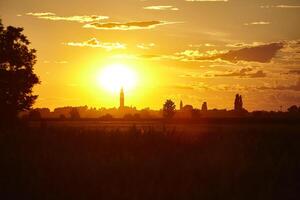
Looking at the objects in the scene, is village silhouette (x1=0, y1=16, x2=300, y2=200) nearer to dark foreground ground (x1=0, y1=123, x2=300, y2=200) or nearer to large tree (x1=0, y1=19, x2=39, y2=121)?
dark foreground ground (x1=0, y1=123, x2=300, y2=200)

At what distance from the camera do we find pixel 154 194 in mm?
18328

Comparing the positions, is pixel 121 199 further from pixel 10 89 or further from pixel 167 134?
pixel 10 89

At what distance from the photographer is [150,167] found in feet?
69.5

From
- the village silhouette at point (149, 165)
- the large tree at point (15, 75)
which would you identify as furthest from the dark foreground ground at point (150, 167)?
the large tree at point (15, 75)

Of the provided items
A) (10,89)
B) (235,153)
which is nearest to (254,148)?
(235,153)

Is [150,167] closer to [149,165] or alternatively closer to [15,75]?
[149,165]

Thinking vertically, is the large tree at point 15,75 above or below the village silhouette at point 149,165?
above

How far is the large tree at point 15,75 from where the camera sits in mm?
47531

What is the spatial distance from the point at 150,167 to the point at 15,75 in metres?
29.7

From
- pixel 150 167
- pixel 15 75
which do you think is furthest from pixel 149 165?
pixel 15 75

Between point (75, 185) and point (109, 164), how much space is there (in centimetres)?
248

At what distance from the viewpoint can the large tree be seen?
47531 millimetres

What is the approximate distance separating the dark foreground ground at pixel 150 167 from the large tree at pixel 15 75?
1969cm

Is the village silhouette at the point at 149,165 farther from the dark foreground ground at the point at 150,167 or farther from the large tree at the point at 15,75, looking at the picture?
the large tree at the point at 15,75
